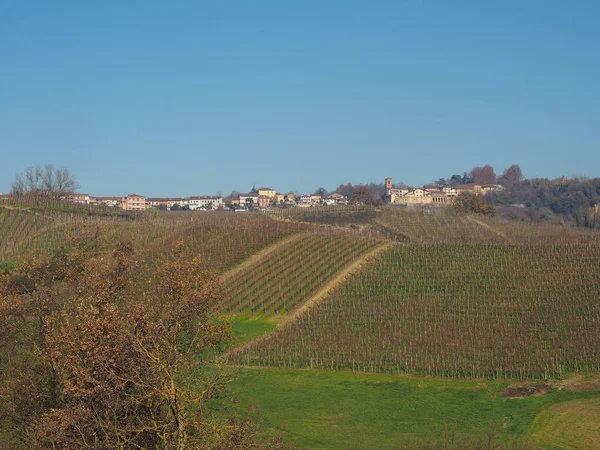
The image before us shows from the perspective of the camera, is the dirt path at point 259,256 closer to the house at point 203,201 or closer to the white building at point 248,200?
the white building at point 248,200

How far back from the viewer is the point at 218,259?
5494 cm

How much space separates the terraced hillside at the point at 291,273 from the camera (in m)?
46.0

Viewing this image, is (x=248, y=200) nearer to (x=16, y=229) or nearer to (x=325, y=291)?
(x=16, y=229)

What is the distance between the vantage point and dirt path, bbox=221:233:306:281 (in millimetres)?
51719

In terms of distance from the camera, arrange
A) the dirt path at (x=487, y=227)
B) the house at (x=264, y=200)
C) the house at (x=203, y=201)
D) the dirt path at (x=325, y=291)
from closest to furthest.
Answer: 1. the dirt path at (x=325, y=291)
2. the dirt path at (x=487, y=227)
3. the house at (x=203, y=201)
4. the house at (x=264, y=200)

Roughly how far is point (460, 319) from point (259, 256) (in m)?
20.1

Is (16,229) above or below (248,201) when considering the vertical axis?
below

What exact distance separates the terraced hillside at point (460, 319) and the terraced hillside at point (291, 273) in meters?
2.34

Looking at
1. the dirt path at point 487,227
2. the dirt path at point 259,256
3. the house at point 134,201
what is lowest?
the dirt path at point 259,256

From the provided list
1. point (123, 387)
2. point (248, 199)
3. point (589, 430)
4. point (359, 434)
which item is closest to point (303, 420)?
point (359, 434)

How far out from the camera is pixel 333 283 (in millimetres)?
48344

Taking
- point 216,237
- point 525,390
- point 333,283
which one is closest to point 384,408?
point 525,390

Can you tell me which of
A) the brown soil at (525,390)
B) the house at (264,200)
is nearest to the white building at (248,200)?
the house at (264,200)

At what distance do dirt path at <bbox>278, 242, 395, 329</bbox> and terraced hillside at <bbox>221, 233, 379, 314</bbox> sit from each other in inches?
15.9
